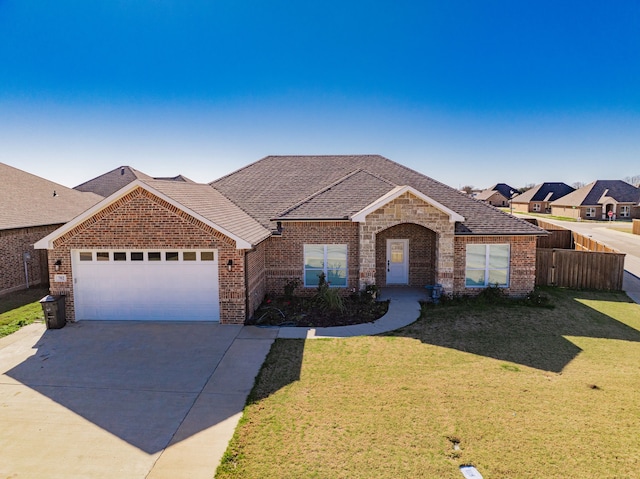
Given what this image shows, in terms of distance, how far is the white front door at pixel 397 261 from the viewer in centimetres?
1655

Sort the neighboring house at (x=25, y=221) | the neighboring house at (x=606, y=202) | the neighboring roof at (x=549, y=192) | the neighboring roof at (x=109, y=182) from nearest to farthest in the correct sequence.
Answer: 1. the neighboring house at (x=25, y=221)
2. the neighboring roof at (x=109, y=182)
3. the neighboring house at (x=606, y=202)
4. the neighboring roof at (x=549, y=192)

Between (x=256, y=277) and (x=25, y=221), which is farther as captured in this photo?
(x=25, y=221)

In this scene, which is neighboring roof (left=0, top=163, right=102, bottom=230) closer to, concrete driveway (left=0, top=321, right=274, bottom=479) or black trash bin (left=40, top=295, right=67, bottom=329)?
black trash bin (left=40, top=295, right=67, bottom=329)

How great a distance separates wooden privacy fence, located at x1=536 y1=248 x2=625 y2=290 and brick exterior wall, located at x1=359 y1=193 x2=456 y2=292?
6.06 metres

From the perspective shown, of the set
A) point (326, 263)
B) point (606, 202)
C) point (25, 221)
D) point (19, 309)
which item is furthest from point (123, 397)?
point (606, 202)

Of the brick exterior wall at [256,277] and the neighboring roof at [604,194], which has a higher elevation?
the neighboring roof at [604,194]

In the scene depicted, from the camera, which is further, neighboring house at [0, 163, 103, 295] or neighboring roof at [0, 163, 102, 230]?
neighboring roof at [0, 163, 102, 230]

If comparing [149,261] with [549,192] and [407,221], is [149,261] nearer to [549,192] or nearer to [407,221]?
[407,221]

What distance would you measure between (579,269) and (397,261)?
27.7 feet

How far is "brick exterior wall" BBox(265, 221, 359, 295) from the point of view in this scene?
15.0 meters

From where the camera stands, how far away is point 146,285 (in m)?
12.4

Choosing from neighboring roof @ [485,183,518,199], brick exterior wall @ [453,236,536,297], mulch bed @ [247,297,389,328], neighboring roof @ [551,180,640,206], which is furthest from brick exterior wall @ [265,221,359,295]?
neighboring roof @ [485,183,518,199]

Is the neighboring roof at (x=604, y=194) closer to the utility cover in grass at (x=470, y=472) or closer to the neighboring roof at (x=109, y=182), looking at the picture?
the neighboring roof at (x=109, y=182)

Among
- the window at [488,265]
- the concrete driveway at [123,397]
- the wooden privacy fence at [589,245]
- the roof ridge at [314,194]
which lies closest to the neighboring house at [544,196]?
the wooden privacy fence at [589,245]
